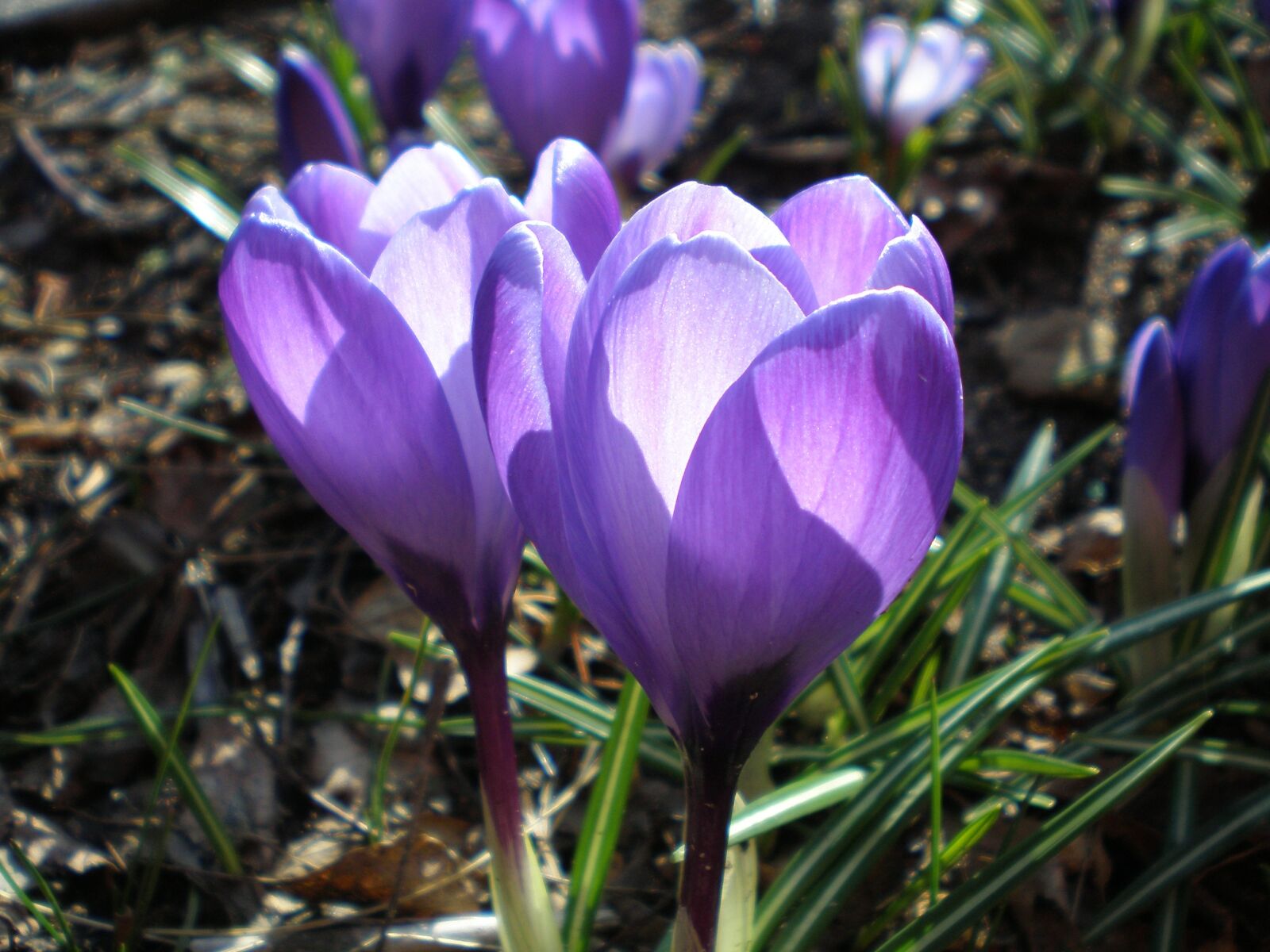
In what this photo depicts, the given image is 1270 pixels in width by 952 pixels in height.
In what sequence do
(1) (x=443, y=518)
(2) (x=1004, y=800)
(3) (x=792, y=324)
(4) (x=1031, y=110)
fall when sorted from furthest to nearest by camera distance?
(4) (x=1031, y=110) → (2) (x=1004, y=800) → (1) (x=443, y=518) → (3) (x=792, y=324)

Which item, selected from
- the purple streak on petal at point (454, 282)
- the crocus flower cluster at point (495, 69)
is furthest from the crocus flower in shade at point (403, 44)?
the purple streak on petal at point (454, 282)

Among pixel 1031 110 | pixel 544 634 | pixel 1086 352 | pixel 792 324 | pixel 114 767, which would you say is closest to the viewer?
pixel 792 324

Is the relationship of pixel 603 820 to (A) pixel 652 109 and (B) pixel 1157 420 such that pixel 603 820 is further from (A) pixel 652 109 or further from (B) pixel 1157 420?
(A) pixel 652 109

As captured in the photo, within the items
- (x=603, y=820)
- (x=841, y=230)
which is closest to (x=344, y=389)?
(x=841, y=230)

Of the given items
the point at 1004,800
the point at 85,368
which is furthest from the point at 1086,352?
the point at 85,368

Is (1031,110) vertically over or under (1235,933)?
over

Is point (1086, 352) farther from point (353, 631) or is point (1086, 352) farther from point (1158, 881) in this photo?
point (353, 631)

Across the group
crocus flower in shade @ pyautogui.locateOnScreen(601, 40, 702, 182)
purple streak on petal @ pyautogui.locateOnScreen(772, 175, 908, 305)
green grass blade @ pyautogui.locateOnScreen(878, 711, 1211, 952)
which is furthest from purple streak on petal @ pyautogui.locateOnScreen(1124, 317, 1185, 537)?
crocus flower in shade @ pyautogui.locateOnScreen(601, 40, 702, 182)

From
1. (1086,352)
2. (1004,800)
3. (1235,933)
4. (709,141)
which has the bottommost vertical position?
(1235,933)
